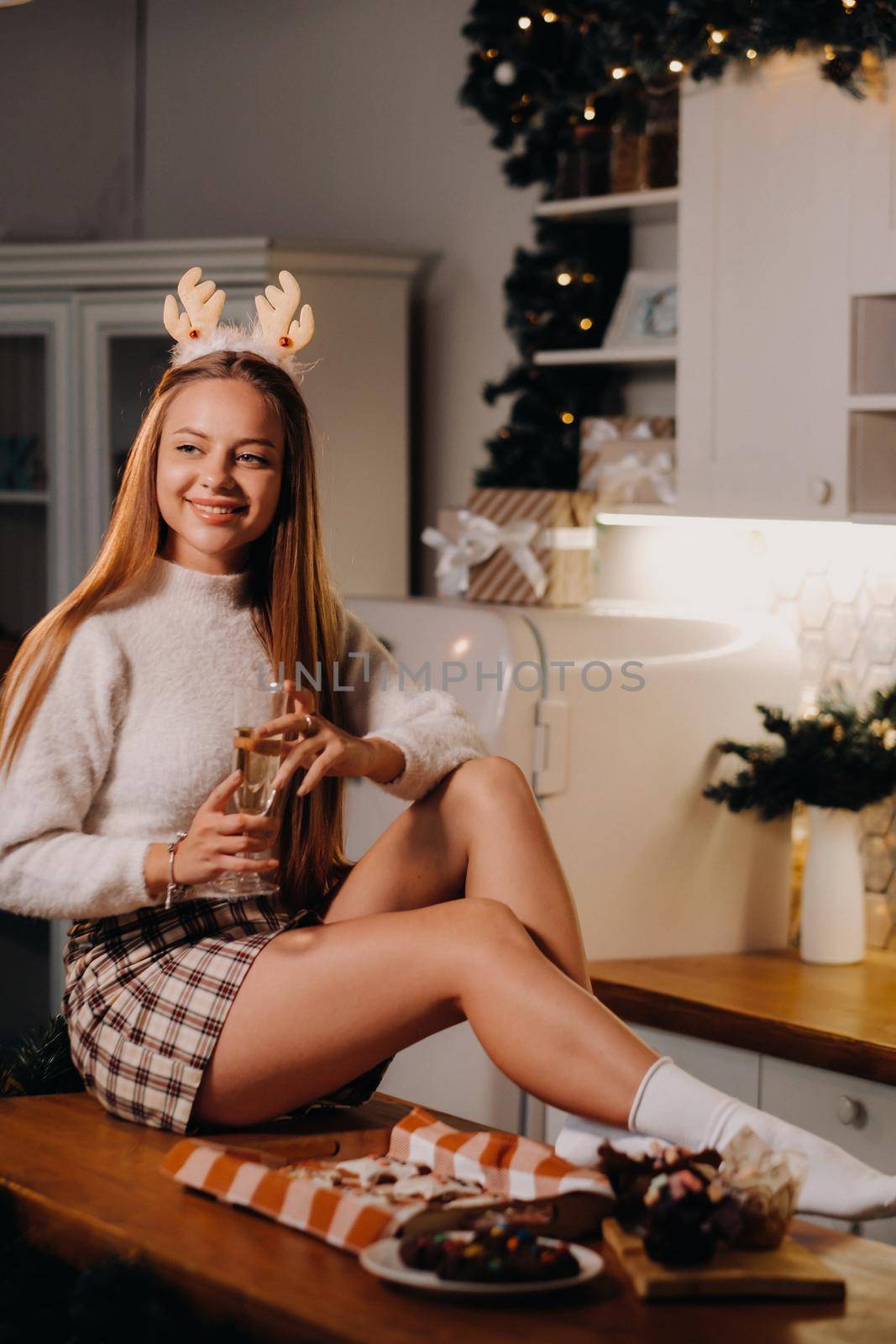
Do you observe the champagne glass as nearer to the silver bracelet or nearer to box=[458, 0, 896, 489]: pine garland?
the silver bracelet

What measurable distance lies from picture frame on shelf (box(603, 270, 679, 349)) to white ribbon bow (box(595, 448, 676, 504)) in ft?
0.68

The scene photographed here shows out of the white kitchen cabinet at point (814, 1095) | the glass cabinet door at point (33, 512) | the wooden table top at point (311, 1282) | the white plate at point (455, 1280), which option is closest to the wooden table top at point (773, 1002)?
the white kitchen cabinet at point (814, 1095)

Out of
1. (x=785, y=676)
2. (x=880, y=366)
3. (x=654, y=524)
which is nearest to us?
(x=880, y=366)

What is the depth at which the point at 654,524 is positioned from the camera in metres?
3.24

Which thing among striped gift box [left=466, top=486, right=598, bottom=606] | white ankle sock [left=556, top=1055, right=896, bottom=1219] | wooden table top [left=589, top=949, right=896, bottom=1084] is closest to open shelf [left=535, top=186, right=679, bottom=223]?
striped gift box [left=466, top=486, right=598, bottom=606]

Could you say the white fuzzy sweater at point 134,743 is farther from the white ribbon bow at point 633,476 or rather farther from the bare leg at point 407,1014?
the white ribbon bow at point 633,476

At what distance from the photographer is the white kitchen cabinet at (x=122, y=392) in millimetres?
3445

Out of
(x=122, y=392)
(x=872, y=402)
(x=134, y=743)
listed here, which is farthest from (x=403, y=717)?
(x=122, y=392)

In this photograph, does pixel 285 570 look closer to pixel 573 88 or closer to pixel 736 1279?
pixel 736 1279

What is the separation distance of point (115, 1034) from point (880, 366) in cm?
153

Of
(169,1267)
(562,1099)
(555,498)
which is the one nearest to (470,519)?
(555,498)

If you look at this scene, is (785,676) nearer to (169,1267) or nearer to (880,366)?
(880,366)

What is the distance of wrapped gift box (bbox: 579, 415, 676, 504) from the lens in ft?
9.93

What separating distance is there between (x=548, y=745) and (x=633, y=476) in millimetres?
597
